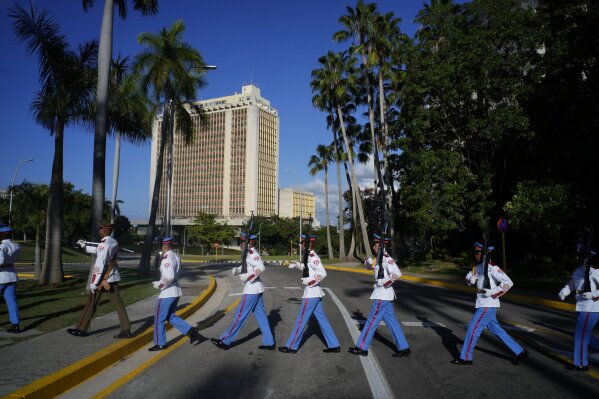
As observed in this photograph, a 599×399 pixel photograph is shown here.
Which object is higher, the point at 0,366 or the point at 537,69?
the point at 537,69

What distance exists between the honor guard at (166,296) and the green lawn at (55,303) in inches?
91.8

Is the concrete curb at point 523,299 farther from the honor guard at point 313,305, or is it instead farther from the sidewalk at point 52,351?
the sidewalk at point 52,351

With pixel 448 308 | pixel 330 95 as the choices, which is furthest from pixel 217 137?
pixel 448 308

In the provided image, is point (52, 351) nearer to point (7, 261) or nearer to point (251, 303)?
point (7, 261)

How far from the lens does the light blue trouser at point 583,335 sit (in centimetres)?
625

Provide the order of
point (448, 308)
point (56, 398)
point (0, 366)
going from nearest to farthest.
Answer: point (56, 398)
point (0, 366)
point (448, 308)

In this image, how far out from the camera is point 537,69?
71.3 ft

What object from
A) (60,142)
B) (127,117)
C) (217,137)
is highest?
(217,137)

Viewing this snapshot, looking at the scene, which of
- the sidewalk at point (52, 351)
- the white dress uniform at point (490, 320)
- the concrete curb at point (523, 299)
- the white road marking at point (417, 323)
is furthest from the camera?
the concrete curb at point (523, 299)

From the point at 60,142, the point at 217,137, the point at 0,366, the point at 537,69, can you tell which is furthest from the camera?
the point at 217,137

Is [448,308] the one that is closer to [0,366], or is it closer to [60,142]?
[0,366]

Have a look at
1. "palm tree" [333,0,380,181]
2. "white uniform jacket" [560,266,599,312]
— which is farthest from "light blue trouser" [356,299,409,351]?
"palm tree" [333,0,380,181]

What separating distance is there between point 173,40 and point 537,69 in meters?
17.6

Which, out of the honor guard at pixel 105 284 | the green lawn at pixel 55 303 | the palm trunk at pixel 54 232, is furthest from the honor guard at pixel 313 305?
the palm trunk at pixel 54 232
